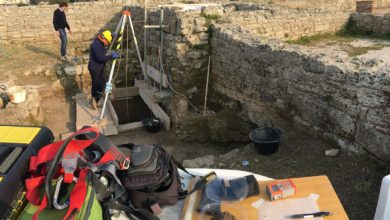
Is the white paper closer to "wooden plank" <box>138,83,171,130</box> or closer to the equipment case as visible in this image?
the equipment case

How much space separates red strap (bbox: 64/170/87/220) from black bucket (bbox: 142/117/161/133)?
211 inches

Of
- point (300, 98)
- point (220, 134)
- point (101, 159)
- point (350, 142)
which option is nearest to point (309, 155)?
point (350, 142)

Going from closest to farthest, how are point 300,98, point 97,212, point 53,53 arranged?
point 97,212
point 300,98
point 53,53

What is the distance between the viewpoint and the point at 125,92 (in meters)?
9.22

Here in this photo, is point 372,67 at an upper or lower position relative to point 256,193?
upper

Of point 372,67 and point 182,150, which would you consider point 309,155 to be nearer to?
point 372,67

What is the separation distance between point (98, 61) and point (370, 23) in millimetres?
7424

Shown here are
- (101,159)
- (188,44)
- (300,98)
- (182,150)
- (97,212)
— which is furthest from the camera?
(188,44)

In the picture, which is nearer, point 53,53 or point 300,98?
point 300,98

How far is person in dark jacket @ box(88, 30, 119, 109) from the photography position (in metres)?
7.47

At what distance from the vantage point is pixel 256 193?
8.27 feet

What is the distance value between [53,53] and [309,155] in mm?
9290

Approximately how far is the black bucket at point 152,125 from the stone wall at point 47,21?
6.17m

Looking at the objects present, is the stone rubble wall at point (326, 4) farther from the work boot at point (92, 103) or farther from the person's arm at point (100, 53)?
the work boot at point (92, 103)
